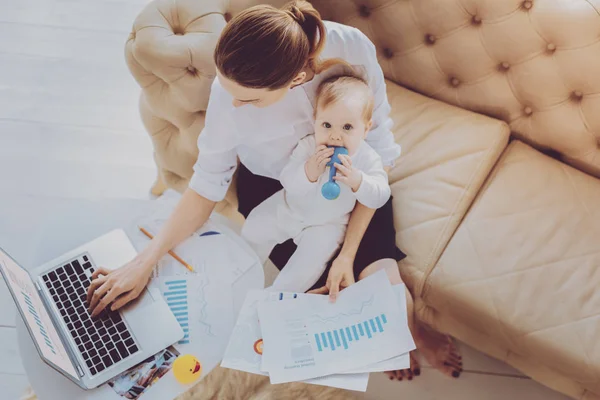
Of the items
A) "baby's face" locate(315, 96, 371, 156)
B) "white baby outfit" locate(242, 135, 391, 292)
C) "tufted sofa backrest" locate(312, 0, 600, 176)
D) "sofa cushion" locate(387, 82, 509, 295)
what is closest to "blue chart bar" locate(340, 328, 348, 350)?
"white baby outfit" locate(242, 135, 391, 292)

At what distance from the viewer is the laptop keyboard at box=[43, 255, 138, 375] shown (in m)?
1.12

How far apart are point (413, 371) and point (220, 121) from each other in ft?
3.07

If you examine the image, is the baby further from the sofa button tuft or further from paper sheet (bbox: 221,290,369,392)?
the sofa button tuft

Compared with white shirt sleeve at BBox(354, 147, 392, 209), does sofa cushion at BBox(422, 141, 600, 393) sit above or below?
below

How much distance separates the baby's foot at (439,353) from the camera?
1622 millimetres

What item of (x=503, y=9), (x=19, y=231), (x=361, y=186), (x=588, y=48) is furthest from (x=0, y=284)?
(x=588, y=48)

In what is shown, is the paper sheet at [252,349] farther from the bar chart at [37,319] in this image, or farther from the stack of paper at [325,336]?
the bar chart at [37,319]

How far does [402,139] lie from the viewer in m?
1.54

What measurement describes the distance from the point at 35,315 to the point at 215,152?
18.8 inches

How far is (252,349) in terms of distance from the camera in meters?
1.16

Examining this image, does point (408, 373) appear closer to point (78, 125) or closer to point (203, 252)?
point (203, 252)

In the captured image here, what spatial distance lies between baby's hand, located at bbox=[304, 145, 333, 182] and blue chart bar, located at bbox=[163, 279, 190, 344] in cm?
36

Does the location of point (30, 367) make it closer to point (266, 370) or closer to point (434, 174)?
point (266, 370)

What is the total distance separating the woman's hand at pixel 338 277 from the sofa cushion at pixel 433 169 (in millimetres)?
181
